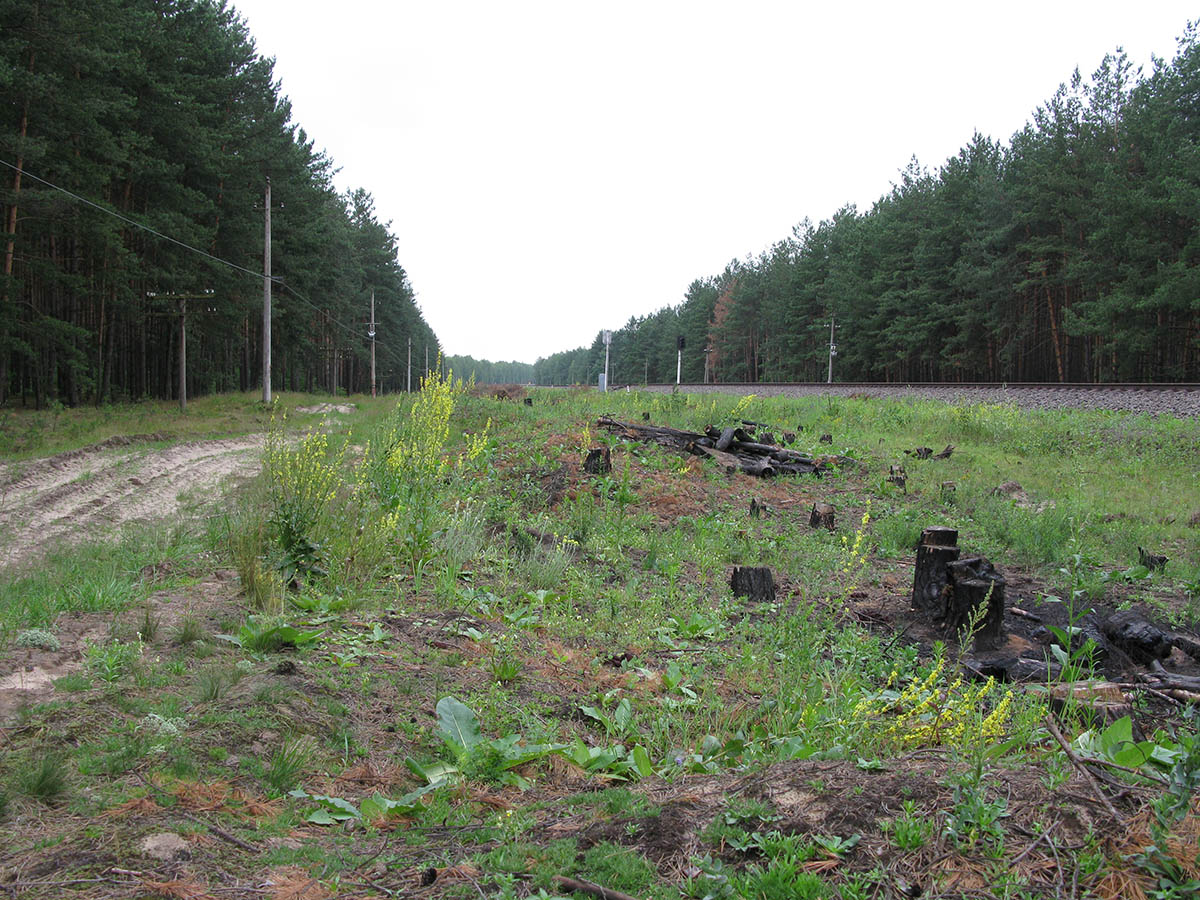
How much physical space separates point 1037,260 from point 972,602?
36.8 meters

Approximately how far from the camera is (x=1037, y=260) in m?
33.7

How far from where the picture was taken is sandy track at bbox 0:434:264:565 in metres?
7.37

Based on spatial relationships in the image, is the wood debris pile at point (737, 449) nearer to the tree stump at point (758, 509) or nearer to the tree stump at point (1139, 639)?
the tree stump at point (758, 509)

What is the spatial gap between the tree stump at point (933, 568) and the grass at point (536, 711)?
54cm

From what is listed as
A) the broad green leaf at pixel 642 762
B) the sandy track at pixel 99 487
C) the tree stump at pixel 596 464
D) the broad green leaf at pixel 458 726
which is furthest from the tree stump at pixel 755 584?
the sandy track at pixel 99 487

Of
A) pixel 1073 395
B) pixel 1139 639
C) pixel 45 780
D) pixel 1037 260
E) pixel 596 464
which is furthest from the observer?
pixel 1037 260

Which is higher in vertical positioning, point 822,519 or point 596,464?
point 596,464

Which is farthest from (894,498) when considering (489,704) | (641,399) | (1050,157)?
(1050,157)

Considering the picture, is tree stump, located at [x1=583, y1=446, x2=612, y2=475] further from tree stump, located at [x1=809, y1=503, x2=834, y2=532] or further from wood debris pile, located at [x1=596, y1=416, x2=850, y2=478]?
tree stump, located at [x1=809, y1=503, x2=834, y2=532]

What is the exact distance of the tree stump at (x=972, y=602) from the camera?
4449 mm

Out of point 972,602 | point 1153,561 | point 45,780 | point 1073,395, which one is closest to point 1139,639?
point 972,602

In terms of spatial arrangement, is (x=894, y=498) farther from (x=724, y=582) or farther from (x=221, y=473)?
(x=221, y=473)

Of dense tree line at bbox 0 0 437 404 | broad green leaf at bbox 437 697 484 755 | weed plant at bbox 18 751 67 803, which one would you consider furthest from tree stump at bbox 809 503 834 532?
dense tree line at bbox 0 0 437 404

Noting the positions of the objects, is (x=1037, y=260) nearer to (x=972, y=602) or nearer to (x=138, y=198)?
(x=972, y=602)
